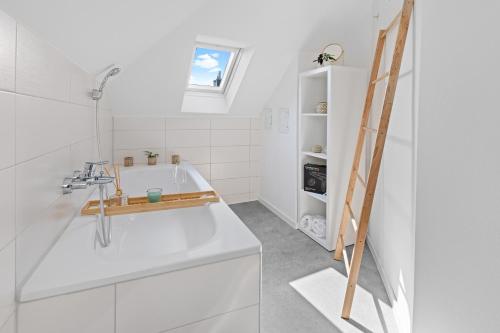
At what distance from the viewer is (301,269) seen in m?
2.18

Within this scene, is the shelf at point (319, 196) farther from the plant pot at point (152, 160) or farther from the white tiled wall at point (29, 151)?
the white tiled wall at point (29, 151)

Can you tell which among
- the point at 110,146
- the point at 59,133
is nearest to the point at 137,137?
the point at 110,146

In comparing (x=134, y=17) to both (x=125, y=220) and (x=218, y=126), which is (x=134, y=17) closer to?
(x=125, y=220)

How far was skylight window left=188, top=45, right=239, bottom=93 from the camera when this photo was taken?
313cm

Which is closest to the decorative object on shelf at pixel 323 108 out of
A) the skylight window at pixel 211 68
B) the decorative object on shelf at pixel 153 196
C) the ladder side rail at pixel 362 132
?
the ladder side rail at pixel 362 132

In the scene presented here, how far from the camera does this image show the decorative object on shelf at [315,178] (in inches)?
104

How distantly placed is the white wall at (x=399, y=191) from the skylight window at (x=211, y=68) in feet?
5.38

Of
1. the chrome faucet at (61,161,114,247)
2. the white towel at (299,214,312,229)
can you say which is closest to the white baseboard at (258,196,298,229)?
the white towel at (299,214,312,229)

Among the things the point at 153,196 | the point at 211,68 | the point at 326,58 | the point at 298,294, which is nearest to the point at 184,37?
the point at 211,68

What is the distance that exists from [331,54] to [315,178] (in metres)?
1.20

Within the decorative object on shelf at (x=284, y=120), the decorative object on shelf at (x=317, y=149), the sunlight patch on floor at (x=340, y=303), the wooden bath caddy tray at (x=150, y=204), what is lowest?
the sunlight patch on floor at (x=340, y=303)

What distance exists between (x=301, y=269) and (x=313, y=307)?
1.44 feet

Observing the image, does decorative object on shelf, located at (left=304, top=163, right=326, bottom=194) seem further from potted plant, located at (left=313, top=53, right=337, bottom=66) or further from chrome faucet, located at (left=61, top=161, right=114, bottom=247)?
chrome faucet, located at (left=61, top=161, right=114, bottom=247)

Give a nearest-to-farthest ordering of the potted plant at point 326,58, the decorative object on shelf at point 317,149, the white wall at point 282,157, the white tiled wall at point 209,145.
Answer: the potted plant at point 326,58, the decorative object on shelf at point 317,149, the white wall at point 282,157, the white tiled wall at point 209,145
